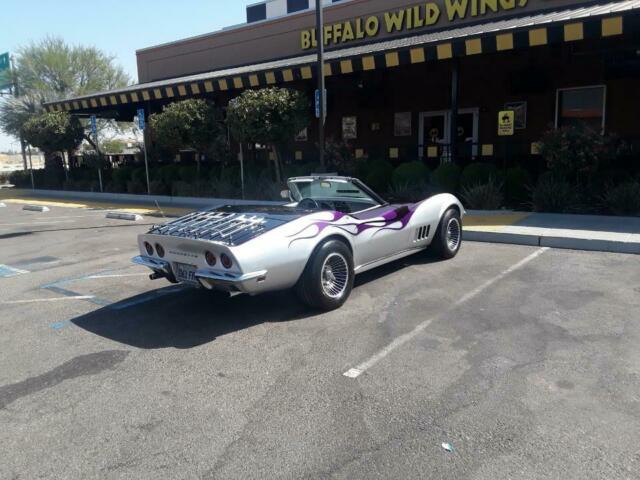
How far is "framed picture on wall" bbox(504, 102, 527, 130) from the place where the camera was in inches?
586

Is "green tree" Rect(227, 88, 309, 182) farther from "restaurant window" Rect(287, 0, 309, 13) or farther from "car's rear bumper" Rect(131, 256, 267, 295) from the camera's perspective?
"restaurant window" Rect(287, 0, 309, 13)

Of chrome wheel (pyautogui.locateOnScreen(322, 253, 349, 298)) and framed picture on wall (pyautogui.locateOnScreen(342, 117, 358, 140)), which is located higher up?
framed picture on wall (pyautogui.locateOnScreen(342, 117, 358, 140))

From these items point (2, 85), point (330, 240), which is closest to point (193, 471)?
point (330, 240)

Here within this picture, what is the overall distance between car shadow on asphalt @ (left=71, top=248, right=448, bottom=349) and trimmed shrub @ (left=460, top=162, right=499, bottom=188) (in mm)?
6416

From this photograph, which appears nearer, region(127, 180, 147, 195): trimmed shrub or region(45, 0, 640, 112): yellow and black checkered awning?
region(45, 0, 640, 112): yellow and black checkered awning

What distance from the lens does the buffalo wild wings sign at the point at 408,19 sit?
1537cm

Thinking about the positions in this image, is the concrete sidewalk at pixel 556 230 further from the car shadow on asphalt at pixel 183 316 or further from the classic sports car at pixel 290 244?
the classic sports car at pixel 290 244

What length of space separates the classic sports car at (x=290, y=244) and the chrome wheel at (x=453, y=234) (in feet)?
2.97

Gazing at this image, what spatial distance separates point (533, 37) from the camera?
34.9 feet

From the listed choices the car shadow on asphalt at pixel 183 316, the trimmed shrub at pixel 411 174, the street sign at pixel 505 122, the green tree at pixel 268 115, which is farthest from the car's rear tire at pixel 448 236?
the green tree at pixel 268 115

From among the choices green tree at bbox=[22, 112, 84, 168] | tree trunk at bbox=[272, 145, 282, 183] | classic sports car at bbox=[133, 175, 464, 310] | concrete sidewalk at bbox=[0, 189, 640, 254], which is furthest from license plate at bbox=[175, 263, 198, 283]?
green tree at bbox=[22, 112, 84, 168]

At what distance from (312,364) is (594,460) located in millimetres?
1928

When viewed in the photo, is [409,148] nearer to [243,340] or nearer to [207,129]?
[207,129]

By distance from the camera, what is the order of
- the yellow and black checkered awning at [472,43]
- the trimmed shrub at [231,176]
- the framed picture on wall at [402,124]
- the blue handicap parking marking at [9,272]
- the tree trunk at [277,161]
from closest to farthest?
the blue handicap parking marking at [9,272], the yellow and black checkered awning at [472,43], the tree trunk at [277,161], the trimmed shrub at [231,176], the framed picture on wall at [402,124]
